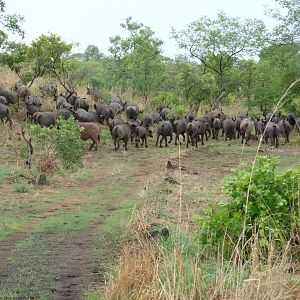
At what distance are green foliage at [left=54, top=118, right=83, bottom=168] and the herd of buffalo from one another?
464cm

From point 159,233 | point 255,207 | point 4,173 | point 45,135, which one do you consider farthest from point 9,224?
point 45,135

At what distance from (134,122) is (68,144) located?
8.48 m

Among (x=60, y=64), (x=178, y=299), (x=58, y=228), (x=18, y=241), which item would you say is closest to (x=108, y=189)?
(x=58, y=228)

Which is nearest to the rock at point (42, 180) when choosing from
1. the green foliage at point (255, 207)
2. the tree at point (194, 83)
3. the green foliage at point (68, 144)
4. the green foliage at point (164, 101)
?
the green foliage at point (68, 144)

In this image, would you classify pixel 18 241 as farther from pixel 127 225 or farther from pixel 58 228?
pixel 127 225

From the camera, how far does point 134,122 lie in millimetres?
27031

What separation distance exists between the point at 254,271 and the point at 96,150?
64.8ft

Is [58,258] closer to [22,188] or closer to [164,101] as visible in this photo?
[22,188]

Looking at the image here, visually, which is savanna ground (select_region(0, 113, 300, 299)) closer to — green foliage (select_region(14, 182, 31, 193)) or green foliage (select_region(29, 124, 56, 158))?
green foliage (select_region(14, 182, 31, 193))

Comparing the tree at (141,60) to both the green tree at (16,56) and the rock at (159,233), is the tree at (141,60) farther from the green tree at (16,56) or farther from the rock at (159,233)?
the rock at (159,233)

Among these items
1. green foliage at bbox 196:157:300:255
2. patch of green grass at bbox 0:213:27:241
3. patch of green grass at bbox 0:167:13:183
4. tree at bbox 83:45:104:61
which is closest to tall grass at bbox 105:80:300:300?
green foliage at bbox 196:157:300:255

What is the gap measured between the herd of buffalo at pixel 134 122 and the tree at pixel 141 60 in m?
4.02

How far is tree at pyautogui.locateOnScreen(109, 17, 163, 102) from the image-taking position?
38344 mm

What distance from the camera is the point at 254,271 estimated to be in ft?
16.8
